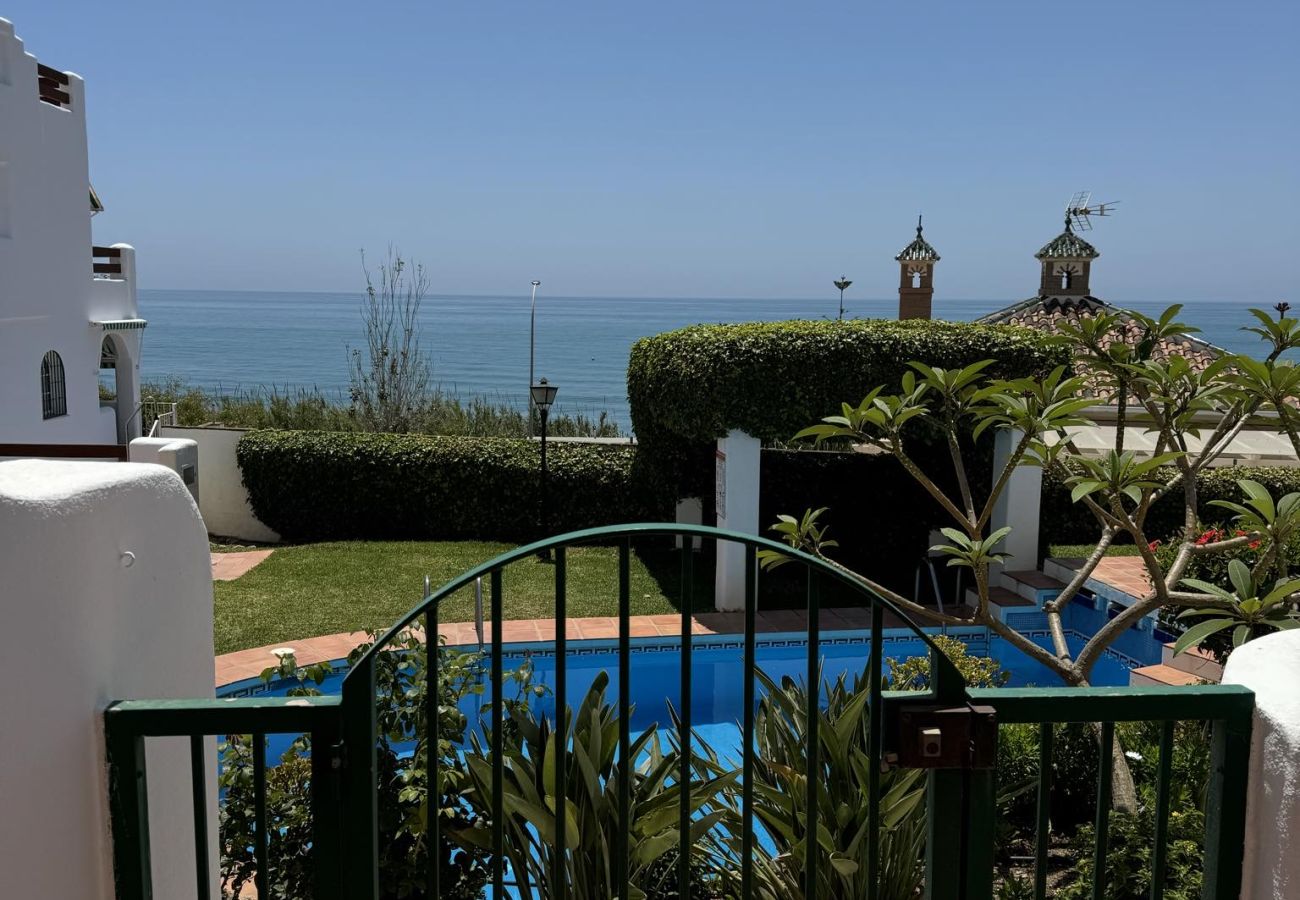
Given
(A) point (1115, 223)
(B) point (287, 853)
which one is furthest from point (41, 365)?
(A) point (1115, 223)

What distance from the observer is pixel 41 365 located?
15.0 meters

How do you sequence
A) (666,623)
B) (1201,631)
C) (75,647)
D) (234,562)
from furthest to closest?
(234,562), (666,623), (1201,631), (75,647)

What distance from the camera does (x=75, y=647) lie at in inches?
62.9

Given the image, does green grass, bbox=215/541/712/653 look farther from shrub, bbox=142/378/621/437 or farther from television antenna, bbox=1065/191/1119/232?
television antenna, bbox=1065/191/1119/232

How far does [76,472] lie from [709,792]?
1.98 metres

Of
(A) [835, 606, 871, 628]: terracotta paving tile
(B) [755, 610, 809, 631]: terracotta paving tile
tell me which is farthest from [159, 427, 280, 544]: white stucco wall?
(A) [835, 606, 871, 628]: terracotta paving tile

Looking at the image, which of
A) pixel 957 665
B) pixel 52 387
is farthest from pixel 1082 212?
pixel 52 387

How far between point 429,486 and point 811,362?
7.39 m

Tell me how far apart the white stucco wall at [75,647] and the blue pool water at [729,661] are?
8.22 metres

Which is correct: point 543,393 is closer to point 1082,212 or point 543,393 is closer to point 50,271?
point 50,271

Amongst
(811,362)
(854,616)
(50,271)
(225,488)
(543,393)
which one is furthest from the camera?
(225,488)

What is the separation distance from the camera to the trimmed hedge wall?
14.7 meters

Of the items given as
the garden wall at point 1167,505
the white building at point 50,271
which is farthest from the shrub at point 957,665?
the white building at point 50,271

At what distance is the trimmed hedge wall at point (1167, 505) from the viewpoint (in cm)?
1472
